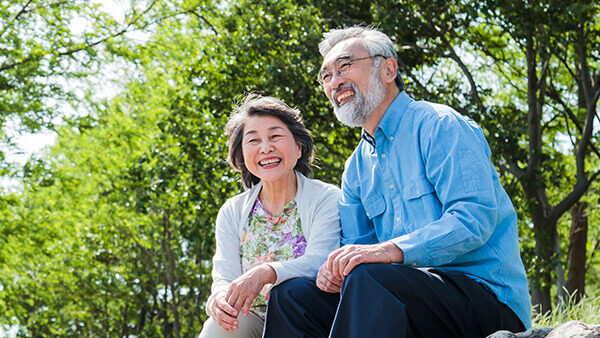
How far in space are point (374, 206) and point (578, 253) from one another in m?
11.1

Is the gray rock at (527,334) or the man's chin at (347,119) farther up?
the man's chin at (347,119)

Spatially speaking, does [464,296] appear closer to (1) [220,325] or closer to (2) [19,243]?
(1) [220,325]

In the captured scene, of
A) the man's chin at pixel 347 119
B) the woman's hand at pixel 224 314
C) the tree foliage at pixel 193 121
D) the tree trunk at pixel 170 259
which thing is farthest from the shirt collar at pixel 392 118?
the tree trunk at pixel 170 259

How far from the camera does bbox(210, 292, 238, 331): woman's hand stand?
9.68 ft

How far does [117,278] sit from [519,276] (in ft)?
51.8

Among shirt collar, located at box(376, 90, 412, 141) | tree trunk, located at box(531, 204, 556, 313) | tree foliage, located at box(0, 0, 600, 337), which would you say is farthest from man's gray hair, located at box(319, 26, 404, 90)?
tree trunk, located at box(531, 204, 556, 313)

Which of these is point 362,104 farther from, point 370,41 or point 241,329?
point 241,329

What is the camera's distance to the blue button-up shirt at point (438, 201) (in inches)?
99.7

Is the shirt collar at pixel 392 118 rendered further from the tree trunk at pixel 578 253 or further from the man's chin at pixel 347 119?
the tree trunk at pixel 578 253

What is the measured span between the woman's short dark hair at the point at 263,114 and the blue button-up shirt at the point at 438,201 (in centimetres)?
47

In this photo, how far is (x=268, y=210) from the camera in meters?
3.48

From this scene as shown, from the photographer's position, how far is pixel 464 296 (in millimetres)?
2490

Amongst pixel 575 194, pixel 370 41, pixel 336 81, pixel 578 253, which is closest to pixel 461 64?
pixel 575 194

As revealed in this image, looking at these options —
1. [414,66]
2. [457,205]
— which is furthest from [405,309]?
[414,66]
